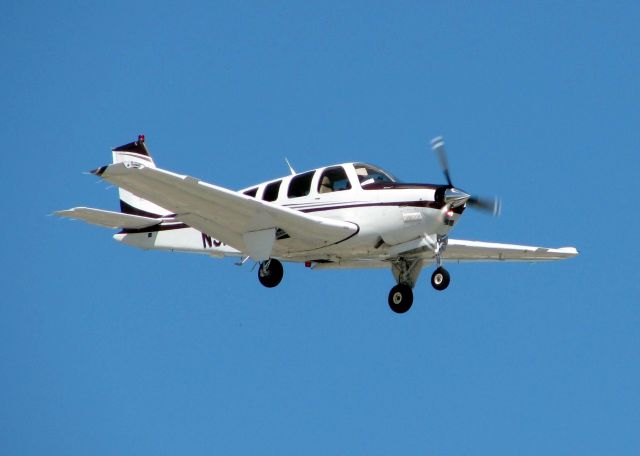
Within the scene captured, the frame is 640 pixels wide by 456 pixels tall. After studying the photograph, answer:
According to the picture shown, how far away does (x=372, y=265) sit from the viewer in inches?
963

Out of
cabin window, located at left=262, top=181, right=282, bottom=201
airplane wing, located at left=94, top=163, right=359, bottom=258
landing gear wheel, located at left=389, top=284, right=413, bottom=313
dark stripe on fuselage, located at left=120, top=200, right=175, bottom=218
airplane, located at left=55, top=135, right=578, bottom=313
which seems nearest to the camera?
airplane wing, located at left=94, top=163, right=359, bottom=258

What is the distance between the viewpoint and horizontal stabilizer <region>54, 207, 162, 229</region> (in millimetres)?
22430

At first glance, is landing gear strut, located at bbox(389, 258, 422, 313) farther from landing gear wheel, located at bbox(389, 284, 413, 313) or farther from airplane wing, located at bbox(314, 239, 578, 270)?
airplane wing, located at bbox(314, 239, 578, 270)

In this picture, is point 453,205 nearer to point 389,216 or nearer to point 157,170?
point 389,216

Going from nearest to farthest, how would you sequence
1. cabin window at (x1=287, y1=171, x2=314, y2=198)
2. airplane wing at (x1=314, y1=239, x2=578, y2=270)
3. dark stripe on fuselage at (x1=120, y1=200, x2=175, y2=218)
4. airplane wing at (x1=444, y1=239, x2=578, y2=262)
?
cabin window at (x1=287, y1=171, x2=314, y2=198) → airplane wing at (x1=314, y1=239, x2=578, y2=270) → airplane wing at (x1=444, y1=239, x2=578, y2=262) → dark stripe on fuselage at (x1=120, y1=200, x2=175, y2=218)

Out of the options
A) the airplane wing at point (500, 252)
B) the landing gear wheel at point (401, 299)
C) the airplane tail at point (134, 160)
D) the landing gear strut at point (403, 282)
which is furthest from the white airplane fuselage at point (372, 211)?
the airplane tail at point (134, 160)

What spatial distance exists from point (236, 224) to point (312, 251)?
1.83 metres

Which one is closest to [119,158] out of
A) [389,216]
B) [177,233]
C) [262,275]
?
[177,233]

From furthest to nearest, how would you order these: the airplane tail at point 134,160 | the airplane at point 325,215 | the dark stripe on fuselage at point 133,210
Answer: the airplane tail at point 134,160 → the dark stripe on fuselage at point 133,210 → the airplane at point 325,215

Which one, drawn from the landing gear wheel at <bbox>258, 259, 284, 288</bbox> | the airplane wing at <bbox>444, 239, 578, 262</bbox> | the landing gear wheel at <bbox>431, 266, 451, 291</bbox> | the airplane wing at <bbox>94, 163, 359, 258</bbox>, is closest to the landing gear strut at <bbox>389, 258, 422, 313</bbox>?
the landing gear wheel at <bbox>431, 266, 451, 291</bbox>

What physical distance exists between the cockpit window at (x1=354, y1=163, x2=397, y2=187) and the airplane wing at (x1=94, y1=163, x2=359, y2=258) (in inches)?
38.6

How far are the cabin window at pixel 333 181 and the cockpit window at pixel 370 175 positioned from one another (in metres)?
0.28

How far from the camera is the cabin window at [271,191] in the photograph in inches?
907

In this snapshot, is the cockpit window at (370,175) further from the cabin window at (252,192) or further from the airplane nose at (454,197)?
the cabin window at (252,192)
